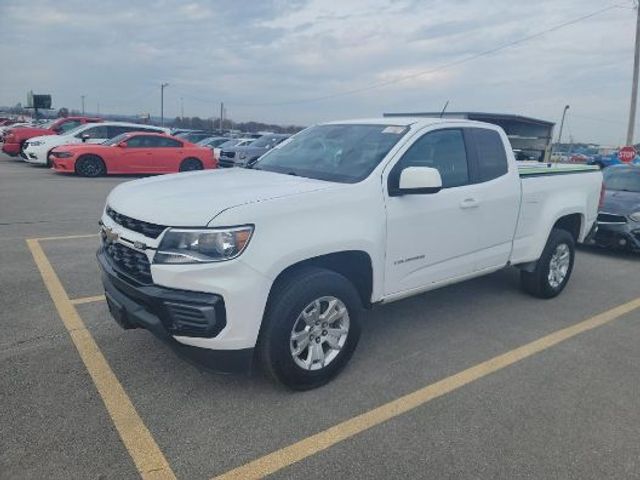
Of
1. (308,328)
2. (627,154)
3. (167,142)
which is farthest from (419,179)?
(627,154)

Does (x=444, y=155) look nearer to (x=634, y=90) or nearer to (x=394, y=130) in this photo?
(x=394, y=130)

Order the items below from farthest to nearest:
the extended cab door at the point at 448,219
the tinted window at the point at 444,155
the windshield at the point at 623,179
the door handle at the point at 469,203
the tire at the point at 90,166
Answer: the tire at the point at 90,166 < the windshield at the point at 623,179 < the door handle at the point at 469,203 < the tinted window at the point at 444,155 < the extended cab door at the point at 448,219

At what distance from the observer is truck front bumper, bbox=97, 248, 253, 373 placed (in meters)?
2.75

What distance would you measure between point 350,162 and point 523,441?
2162mm

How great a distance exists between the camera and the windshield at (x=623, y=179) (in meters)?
8.38

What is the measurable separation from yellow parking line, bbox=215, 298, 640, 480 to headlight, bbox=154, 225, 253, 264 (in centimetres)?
109

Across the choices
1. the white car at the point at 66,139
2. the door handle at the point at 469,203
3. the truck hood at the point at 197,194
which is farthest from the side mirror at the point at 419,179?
the white car at the point at 66,139

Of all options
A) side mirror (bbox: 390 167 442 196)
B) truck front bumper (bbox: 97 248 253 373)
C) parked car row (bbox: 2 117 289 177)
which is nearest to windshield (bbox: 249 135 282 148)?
parked car row (bbox: 2 117 289 177)

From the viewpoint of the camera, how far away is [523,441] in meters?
2.83

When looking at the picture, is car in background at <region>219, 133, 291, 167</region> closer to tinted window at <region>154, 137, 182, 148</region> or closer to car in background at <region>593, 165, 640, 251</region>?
tinted window at <region>154, 137, 182, 148</region>

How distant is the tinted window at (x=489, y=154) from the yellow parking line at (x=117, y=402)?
3.24 meters

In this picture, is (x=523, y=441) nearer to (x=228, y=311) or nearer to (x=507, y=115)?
(x=228, y=311)

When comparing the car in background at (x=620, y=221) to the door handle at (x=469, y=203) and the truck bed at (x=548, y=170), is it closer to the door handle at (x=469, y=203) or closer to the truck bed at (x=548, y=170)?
the truck bed at (x=548, y=170)

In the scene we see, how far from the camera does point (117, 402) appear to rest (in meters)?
3.06
